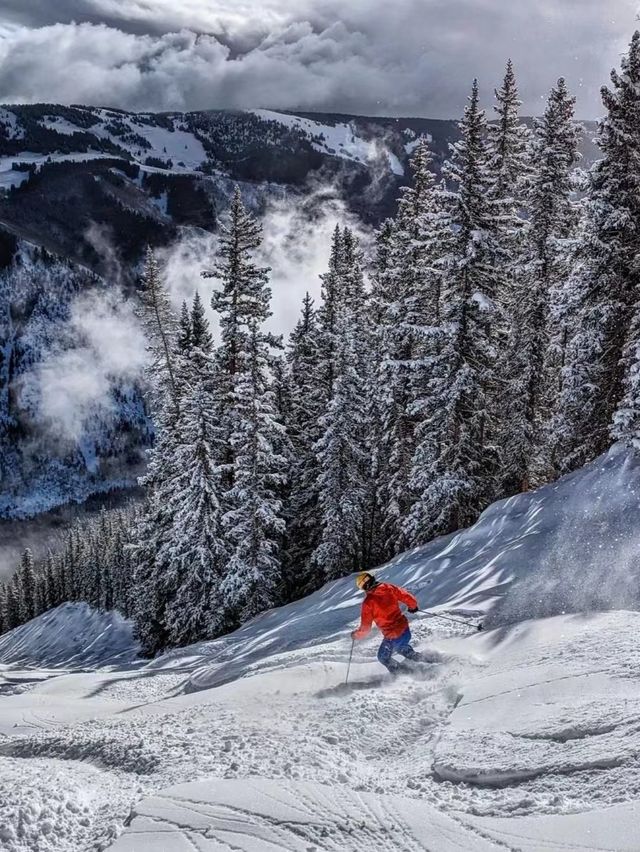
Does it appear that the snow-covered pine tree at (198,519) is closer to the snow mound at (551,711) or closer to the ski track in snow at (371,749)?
the ski track in snow at (371,749)

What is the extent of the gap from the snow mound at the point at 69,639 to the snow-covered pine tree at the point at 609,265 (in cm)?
3541

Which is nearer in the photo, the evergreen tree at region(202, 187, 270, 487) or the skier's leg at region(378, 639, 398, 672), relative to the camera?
the skier's leg at region(378, 639, 398, 672)

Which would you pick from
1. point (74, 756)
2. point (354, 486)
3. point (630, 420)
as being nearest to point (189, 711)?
point (74, 756)

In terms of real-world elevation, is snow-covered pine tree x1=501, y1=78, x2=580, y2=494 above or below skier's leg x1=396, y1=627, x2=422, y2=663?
above

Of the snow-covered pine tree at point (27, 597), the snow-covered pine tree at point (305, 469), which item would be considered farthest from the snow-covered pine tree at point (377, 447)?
the snow-covered pine tree at point (27, 597)

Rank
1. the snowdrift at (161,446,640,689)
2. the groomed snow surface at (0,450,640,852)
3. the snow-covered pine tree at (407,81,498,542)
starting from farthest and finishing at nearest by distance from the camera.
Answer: the snow-covered pine tree at (407,81,498,542)
the snowdrift at (161,446,640,689)
the groomed snow surface at (0,450,640,852)

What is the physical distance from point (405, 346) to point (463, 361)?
5.67 m

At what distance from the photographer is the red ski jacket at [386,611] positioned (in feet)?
30.8

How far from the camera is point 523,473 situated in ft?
80.1

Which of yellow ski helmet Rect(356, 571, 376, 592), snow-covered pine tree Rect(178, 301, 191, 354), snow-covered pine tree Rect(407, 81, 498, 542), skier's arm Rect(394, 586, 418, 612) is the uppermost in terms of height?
snow-covered pine tree Rect(178, 301, 191, 354)

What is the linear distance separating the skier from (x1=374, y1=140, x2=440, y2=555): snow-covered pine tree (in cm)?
1527

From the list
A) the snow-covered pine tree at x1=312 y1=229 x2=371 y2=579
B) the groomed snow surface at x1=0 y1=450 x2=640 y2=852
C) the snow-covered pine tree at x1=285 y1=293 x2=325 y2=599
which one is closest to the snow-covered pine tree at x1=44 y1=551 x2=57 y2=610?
the snow-covered pine tree at x1=285 y1=293 x2=325 y2=599

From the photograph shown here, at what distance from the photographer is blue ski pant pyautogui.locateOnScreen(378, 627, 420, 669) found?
9.43 metres

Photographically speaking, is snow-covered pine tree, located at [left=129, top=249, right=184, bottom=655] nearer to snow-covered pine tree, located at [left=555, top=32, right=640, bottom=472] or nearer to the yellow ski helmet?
snow-covered pine tree, located at [left=555, top=32, right=640, bottom=472]
